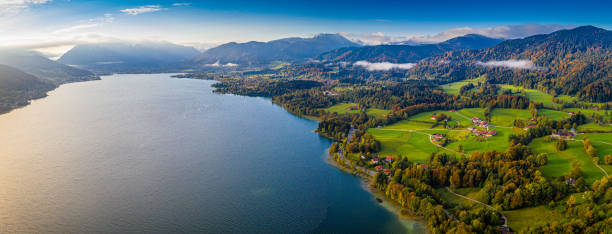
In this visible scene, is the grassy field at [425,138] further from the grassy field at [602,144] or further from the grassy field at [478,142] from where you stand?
the grassy field at [602,144]

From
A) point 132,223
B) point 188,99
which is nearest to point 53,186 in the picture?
point 132,223

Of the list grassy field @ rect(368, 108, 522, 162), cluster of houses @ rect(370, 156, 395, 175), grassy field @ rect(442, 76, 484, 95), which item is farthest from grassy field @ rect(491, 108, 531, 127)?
grassy field @ rect(442, 76, 484, 95)

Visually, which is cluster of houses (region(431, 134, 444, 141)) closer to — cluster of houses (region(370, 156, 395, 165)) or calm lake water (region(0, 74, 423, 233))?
cluster of houses (region(370, 156, 395, 165))

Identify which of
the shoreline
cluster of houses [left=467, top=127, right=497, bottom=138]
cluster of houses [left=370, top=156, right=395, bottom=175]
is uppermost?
cluster of houses [left=467, top=127, right=497, bottom=138]

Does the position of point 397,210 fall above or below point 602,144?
below

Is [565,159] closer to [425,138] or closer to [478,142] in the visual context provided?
[478,142]

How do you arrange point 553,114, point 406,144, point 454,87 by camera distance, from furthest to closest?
point 454,87 → point 553,114 → point 406,144

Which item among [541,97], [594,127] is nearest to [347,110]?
[594,127]
